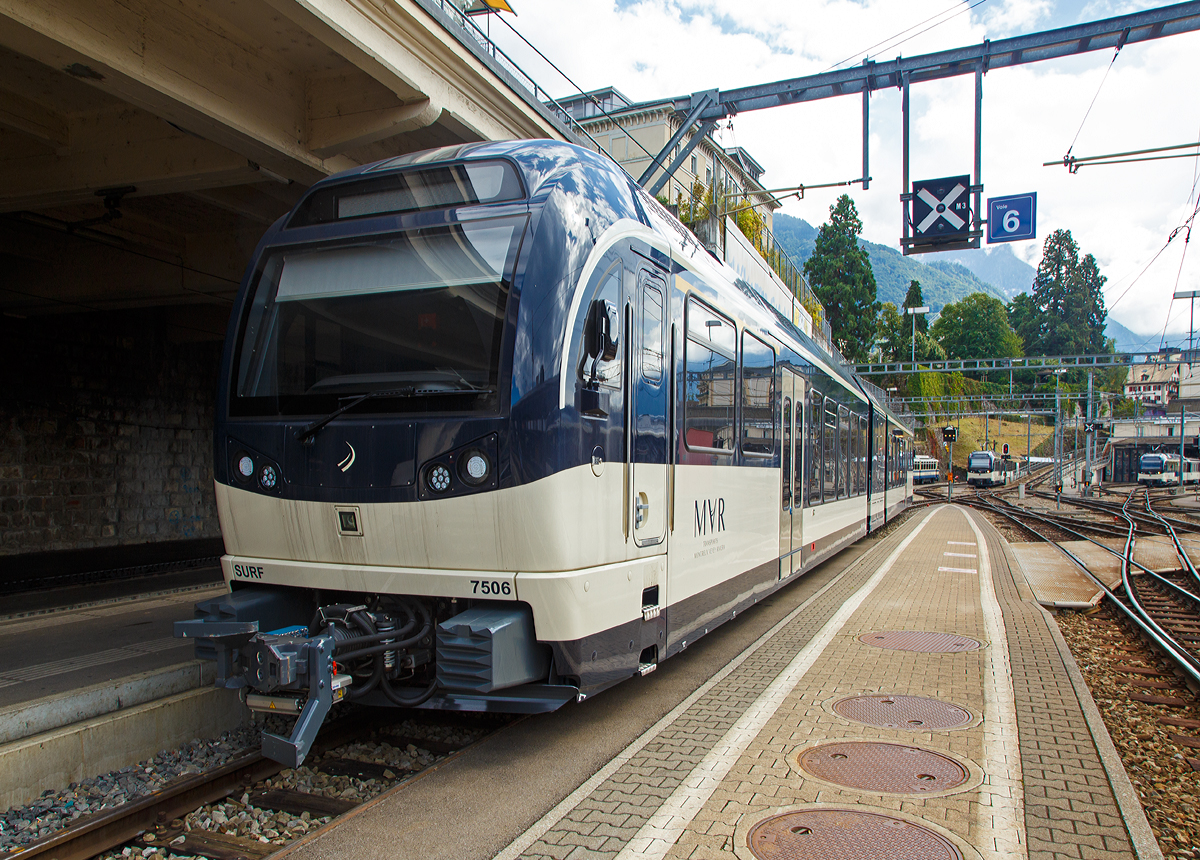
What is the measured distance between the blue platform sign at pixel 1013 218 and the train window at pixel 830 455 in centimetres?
454

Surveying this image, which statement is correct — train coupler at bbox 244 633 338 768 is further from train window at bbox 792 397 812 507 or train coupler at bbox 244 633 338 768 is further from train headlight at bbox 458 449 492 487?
train window at bbox 792 397 812 507

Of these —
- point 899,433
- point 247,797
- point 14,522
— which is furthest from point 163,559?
point 899,433

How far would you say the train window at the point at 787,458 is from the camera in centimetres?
959

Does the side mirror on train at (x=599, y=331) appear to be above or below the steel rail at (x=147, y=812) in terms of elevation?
above

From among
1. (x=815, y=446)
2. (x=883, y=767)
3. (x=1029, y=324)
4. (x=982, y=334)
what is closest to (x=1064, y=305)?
(x=1029, y=324)

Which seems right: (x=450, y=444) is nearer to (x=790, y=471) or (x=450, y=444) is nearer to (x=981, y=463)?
(x=790, y=471)

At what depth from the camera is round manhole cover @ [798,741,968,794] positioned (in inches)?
182

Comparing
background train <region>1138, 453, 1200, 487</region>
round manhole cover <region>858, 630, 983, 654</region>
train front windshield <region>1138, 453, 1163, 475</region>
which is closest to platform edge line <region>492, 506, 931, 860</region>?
round manhole cover <region>858, 630, 983, 654</region>

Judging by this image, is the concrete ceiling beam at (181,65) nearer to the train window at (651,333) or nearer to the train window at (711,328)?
the train window at (651,333)

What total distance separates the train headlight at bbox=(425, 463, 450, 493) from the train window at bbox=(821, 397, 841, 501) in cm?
855

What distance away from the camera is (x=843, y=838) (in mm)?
3951

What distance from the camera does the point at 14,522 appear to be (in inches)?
513

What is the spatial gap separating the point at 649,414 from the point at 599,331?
88 centimetres

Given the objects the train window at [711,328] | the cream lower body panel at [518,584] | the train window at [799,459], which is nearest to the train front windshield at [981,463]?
the train window at [799,459]
